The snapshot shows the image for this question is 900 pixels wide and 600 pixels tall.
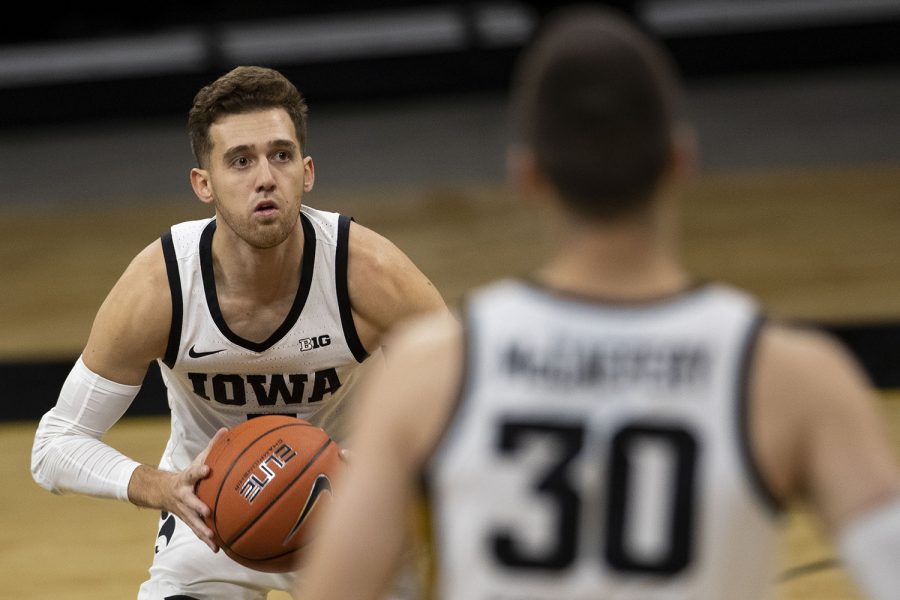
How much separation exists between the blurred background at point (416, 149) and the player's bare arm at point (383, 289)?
2158 mm

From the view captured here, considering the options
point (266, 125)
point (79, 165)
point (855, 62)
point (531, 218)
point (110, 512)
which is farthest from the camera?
point (855, 62)

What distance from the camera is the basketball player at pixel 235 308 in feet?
10.4

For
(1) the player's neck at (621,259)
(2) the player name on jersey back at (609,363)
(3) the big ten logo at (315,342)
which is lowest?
(2) the player name on jersey back at (609,363)

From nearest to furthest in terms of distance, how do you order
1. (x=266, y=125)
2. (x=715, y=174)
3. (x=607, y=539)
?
(x=607, y=539) → (x=266, y=125) → (x=715, y=174)

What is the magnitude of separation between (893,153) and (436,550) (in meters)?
9.17

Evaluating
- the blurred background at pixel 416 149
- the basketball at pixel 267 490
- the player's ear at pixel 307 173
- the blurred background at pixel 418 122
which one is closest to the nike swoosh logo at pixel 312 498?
the basketball at pixel 267 490

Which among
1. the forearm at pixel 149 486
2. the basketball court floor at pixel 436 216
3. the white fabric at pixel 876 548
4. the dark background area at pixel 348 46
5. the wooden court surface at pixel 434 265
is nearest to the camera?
the white fabric at pixel 876 548

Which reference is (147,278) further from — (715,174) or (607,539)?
(715,174)

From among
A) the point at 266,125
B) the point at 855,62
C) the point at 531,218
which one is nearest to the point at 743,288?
the point at 531,218

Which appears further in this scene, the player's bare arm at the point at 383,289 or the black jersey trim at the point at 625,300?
the player's bare arm at the point at 383,289

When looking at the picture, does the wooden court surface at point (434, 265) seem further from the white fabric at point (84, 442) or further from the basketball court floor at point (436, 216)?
the white fabric at point (84, 442)

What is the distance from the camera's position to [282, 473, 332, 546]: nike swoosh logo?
2.97 meters

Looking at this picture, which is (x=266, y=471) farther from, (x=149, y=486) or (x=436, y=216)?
(x=436, y=216)

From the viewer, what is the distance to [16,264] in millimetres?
8453
